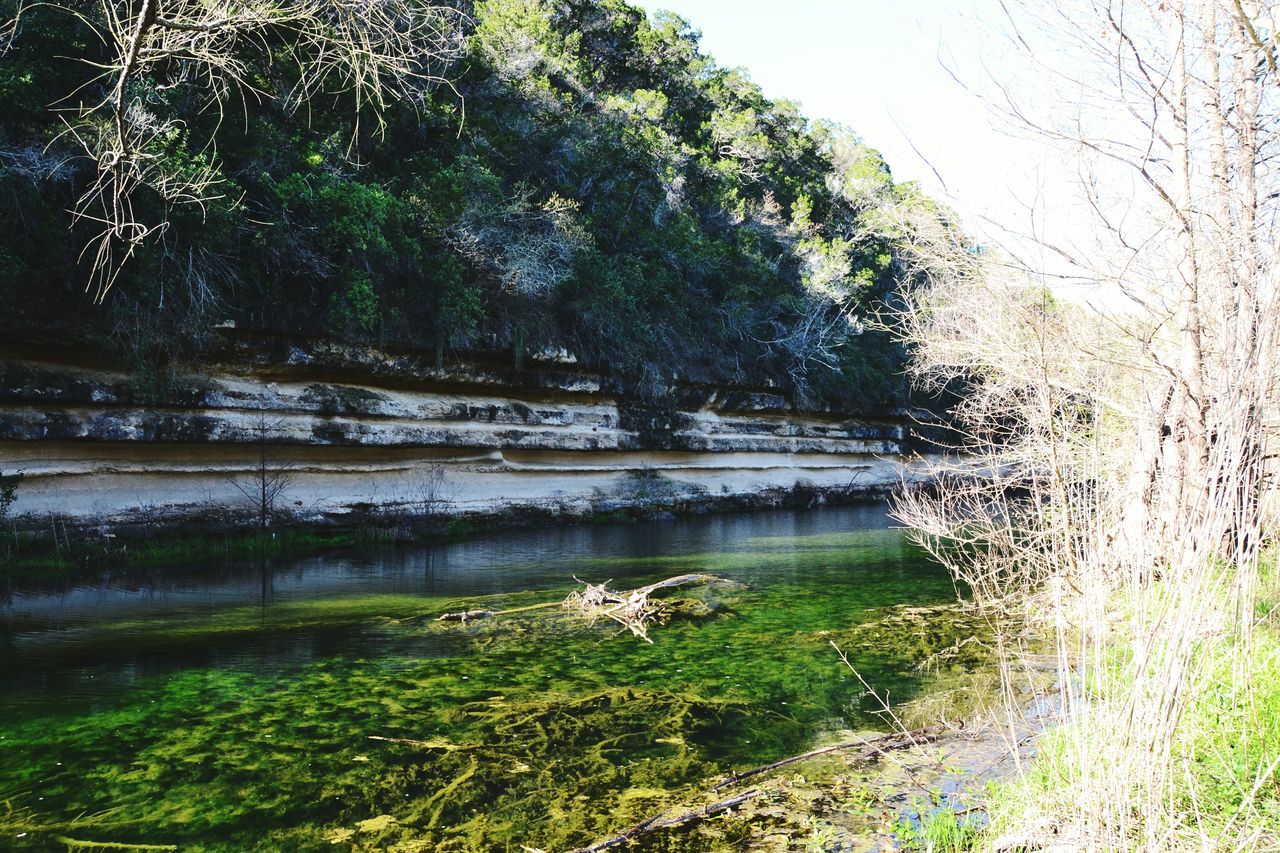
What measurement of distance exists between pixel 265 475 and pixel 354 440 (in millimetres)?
1611

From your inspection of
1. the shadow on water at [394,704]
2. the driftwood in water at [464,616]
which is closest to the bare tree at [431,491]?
the shadow on water at [394,704]

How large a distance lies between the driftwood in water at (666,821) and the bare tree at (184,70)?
3.55 m

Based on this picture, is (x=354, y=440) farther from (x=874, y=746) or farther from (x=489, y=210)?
(x=874, y=746)

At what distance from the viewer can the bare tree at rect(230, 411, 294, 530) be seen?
14048mm

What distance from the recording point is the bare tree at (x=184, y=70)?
4500 millimetres

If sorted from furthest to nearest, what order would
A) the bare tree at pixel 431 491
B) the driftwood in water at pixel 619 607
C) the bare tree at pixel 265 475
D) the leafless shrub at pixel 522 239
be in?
1. the leafless shrub at pixel 522 239
2. the bare tree at pixel 431 491
3. the bare tree at pixel 265 475
4. the driftwood in water at pixel 619 607

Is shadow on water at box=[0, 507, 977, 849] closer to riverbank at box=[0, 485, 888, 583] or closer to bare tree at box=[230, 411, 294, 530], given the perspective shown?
riverbank at box=[0, 485, 888, 583]

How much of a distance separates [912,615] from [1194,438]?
10.6 ft

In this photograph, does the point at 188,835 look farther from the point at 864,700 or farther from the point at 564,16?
the point at 564,16

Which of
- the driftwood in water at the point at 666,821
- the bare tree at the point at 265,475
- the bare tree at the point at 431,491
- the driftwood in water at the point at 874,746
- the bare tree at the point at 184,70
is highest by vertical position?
the bare tree at the point at 184,70

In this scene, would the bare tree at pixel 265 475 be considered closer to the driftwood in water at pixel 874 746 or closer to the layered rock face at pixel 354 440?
the layered rock face at pixel 354 440

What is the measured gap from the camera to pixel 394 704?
5.64 metres

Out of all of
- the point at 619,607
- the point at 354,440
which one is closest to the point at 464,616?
the point at 619,607

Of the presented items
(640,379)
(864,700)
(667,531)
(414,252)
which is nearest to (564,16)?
(640,379)
